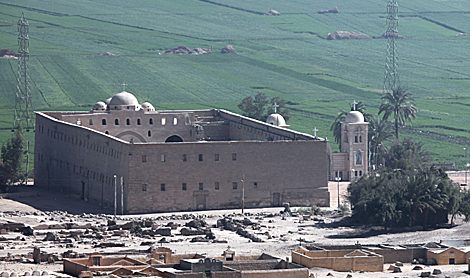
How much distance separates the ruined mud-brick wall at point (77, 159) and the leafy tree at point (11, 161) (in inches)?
55.5

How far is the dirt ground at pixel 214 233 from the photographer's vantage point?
93500mm

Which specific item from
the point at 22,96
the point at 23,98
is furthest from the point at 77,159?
the point at 22,96

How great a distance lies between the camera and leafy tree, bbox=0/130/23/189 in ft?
402

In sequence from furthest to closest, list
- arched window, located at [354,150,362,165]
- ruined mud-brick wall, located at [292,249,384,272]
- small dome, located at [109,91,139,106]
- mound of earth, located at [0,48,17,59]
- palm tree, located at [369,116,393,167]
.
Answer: mound of earth, located at [0,48,17,59] < small dome, located at [109,91,139,106] < palm tree, located at [369,116,393,167] < arched window, located at [354,150,362,165] < ruined mud-brick wall, located at [292,249,384,272]

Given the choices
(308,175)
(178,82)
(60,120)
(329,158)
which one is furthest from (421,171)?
(178,82)

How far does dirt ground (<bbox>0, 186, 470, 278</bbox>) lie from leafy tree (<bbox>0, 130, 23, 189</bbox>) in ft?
20.4

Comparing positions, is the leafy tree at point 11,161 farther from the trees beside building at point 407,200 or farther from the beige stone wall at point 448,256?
the beige stone wall at point 448,256

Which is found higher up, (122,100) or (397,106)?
(397,106)

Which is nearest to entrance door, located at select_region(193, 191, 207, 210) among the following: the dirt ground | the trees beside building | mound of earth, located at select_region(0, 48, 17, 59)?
the dirt ground

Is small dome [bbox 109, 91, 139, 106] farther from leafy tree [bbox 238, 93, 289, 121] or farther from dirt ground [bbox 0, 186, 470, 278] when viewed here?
leafy tree [bbox 238, 93, 289, 121]

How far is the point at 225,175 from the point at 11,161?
17.7 m

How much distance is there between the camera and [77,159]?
11906cm

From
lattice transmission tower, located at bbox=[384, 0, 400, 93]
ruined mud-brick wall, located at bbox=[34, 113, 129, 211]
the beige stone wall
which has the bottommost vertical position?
the beige stone wall

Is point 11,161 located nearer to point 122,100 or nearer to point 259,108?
point 122,100
